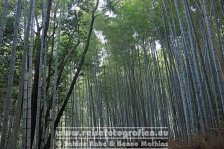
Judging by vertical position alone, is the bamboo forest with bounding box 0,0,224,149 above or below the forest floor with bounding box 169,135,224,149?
above

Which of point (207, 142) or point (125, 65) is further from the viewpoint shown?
point (125, 65)

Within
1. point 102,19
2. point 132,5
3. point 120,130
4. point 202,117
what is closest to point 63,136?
point 120,130

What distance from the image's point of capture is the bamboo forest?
517 cm

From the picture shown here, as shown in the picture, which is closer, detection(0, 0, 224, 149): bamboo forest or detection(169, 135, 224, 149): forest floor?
detection(169, 135, 224, 149): forest floor

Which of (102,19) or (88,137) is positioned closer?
(102,19)

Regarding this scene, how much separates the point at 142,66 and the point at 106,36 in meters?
1.77

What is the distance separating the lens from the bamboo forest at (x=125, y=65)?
5.17m

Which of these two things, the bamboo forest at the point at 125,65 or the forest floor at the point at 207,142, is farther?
the bamboo forest at the point at 125,65

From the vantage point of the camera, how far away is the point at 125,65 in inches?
368

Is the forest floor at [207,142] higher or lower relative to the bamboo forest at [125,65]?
lower

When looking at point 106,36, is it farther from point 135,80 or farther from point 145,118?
point 145,118

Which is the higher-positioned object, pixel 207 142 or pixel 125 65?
pixel 125 65

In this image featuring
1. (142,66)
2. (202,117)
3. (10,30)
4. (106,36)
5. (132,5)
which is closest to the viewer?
(202,117)

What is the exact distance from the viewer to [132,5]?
767 centimetres
